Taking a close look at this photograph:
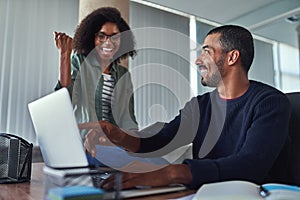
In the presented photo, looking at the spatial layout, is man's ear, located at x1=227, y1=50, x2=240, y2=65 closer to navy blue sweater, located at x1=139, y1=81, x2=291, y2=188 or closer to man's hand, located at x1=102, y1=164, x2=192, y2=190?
navy blue sweater, located at x1=139, y1=81, x2=291, y2=188

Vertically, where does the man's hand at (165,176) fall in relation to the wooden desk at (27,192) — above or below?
above

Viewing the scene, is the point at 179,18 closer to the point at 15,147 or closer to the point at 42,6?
the point at 42,6

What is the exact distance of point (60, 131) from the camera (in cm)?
61

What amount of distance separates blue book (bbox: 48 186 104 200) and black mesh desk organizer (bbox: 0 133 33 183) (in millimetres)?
581

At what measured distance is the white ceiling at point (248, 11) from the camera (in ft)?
13.1

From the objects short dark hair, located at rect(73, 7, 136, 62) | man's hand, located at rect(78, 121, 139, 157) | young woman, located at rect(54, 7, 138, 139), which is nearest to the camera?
man's hand, located at rect(78, 121, 139, 157)

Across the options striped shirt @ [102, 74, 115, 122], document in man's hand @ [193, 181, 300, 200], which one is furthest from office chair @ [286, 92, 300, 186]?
striped shirt @ [102, 74, 115, 122]

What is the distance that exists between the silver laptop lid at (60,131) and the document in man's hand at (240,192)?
225 mm

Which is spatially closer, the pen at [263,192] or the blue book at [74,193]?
the blue book at [74,193]

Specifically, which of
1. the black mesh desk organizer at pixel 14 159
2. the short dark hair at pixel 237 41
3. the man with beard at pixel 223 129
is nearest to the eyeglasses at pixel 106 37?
the man with beard at pixel 223 129

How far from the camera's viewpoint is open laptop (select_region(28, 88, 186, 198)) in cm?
58

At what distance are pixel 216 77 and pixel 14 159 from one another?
Result: 2.33ft

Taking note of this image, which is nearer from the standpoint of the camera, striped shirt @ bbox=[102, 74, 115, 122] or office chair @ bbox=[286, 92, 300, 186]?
office chair @ bbox=[286, 92, 300, 186]

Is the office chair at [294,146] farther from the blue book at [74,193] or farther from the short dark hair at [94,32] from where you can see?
the short dark hair at [94,32]
